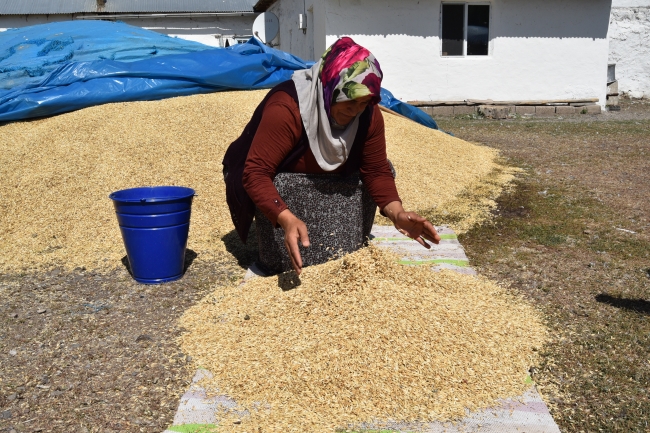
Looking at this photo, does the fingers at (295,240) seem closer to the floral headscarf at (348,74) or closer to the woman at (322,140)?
the woman at (322,140)

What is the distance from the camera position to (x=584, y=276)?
10.8 ft

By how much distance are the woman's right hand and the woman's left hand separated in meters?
0.50

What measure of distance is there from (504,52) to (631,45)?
188 inches

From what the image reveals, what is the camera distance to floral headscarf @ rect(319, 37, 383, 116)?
2.59 meters

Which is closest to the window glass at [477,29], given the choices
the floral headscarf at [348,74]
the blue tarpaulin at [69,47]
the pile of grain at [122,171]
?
the pile of grain at [122,171]

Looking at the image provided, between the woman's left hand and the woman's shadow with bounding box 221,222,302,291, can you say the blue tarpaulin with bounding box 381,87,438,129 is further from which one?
the woman's left hand

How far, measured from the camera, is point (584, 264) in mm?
3475

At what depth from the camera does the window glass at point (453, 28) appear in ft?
36.6

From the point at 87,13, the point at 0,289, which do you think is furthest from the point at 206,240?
the point at 87,13

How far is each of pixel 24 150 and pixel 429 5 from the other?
8.03 m

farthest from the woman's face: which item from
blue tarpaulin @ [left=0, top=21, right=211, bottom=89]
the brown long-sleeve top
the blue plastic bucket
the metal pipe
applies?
the metal pipe

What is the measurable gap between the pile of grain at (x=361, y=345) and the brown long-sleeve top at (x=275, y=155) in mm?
365

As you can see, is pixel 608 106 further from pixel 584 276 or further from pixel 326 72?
pixel 326 72

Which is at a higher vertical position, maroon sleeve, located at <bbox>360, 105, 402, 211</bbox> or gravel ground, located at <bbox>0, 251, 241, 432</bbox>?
maroon sleeve, located at <bbox>360, 105, 402, 211</bbox>
